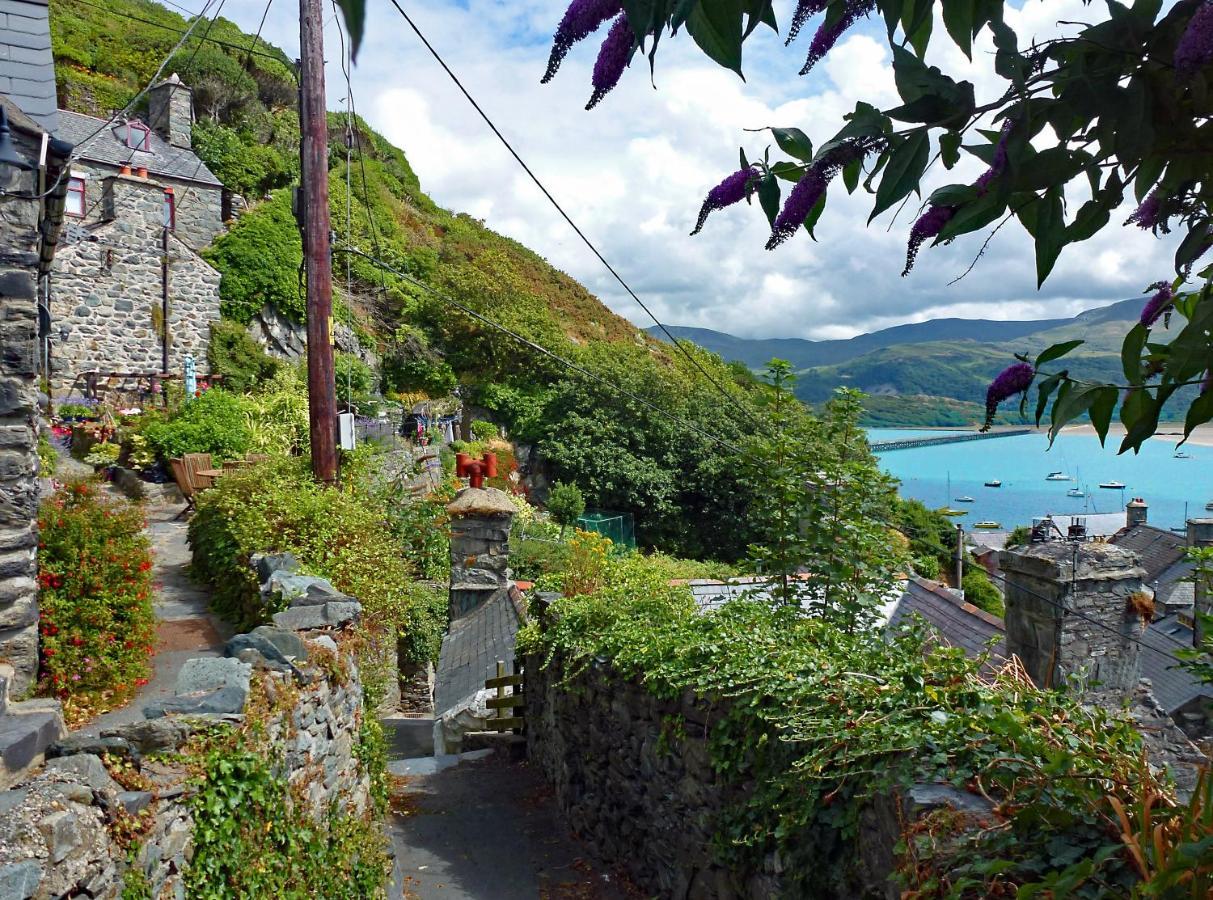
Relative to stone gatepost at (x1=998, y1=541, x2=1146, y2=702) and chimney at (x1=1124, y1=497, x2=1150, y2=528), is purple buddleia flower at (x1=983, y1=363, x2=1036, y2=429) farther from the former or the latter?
chimney at (x1=1124, y1=497, x2=1150, y2=528)

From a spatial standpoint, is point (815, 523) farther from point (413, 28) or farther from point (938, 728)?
point (413, 28)

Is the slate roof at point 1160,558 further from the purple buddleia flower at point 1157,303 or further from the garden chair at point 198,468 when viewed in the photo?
the garden chair at point 198,468

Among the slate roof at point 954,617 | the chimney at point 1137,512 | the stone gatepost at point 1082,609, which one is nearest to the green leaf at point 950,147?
the stone gatepost at point 1082,609

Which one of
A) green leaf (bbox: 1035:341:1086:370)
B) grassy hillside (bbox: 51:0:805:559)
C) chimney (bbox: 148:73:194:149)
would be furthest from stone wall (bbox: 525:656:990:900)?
chimney (bbox: 148:73:194:149)

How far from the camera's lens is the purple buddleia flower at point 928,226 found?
1419 mm

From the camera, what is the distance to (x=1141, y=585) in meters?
7.11

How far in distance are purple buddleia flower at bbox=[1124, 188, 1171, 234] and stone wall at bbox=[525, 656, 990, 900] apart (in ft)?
6.71

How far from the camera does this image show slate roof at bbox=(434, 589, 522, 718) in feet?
34.9

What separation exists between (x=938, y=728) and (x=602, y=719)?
13.6ft

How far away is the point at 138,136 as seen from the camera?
69.7 feet

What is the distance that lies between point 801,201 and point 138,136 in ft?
80.2

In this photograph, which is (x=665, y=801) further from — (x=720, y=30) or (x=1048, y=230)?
(x=720, y=30)

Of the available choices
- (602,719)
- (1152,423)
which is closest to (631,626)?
(602,719)

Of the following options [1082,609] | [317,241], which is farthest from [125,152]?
[1082,609]
